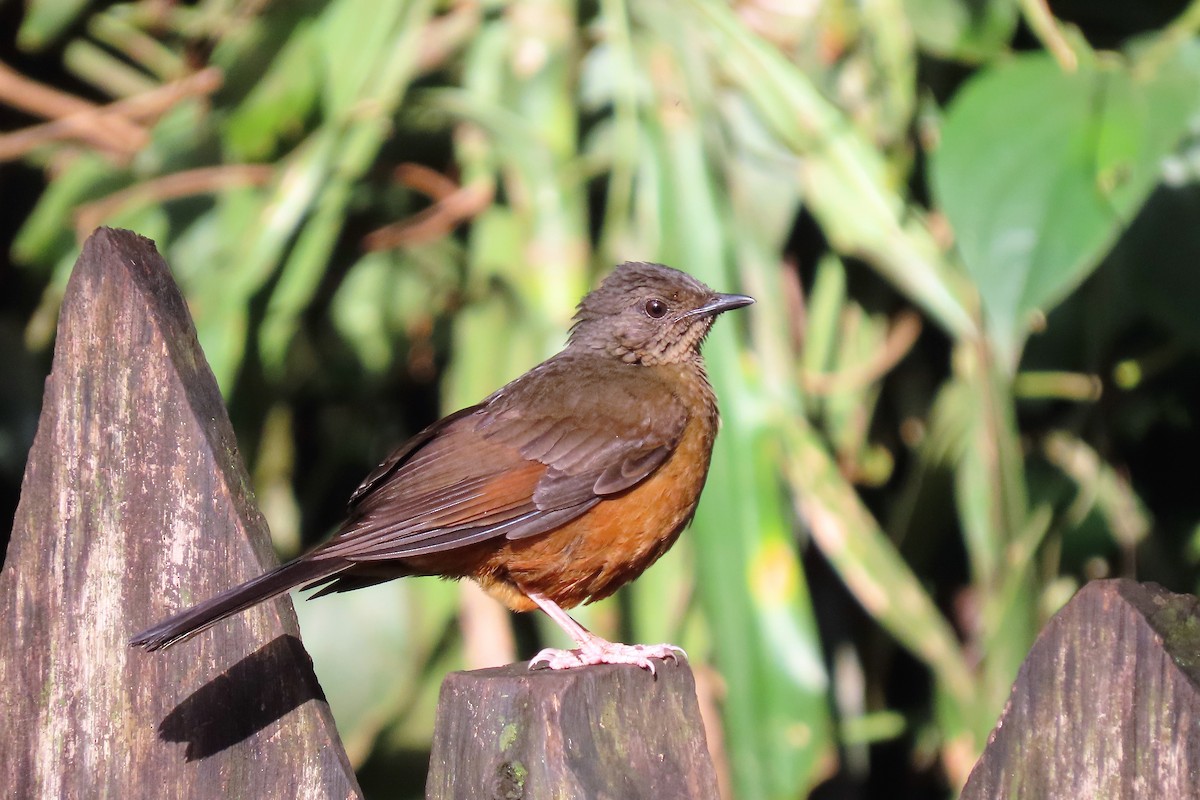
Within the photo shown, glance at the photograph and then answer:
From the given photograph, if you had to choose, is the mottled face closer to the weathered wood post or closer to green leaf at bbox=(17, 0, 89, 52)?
green leaf at bbox=(17, 0, 89, 52)

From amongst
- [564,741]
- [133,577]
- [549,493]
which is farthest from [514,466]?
[564,741]

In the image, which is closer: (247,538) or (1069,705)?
(1069,705)

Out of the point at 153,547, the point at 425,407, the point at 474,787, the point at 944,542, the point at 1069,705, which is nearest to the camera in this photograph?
the point at 1069,705

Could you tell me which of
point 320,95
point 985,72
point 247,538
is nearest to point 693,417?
point 985,72

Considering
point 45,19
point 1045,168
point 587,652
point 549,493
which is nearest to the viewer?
point 587,652

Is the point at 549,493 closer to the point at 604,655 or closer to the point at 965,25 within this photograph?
the point at 604,655

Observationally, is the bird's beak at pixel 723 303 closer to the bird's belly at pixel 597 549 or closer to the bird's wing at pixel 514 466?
the bird's wing at pixel 514 466

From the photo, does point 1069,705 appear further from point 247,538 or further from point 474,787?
point 247,538

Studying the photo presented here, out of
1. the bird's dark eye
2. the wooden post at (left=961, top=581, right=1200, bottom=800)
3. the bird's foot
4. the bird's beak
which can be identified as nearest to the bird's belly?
the bird's foot
